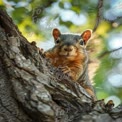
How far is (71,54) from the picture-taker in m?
3.31

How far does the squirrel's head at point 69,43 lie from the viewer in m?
3.30

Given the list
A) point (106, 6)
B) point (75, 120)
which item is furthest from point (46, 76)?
point (106, 6)

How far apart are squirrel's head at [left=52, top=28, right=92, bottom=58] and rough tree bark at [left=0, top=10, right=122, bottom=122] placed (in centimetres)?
123

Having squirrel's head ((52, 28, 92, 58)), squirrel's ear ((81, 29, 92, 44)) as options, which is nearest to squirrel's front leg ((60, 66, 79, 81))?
squirrel's head ((52, 28, 92, 58))

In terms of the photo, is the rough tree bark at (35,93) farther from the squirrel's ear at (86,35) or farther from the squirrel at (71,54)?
the squirrel's ear at (86,35)

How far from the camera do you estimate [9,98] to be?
1833mm

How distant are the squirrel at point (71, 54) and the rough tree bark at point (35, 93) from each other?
1.03 meters

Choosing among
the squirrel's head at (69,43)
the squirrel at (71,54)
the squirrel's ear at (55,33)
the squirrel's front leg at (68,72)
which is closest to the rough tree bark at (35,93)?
the squirrel's front leg at (68,72)

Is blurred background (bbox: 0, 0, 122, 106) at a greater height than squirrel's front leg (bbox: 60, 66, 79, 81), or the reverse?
blurred background (bbox: 0, 0, 122, 106)

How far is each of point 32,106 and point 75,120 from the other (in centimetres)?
20

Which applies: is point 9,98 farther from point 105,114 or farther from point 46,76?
point 105,114

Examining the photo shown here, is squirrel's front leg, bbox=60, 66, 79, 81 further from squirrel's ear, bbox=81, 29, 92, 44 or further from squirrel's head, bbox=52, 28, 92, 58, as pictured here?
squirrel's ear, bbox=81, 29, 92, 44

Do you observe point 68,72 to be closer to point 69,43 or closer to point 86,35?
point 69,43

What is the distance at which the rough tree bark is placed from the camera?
5.68 ft
